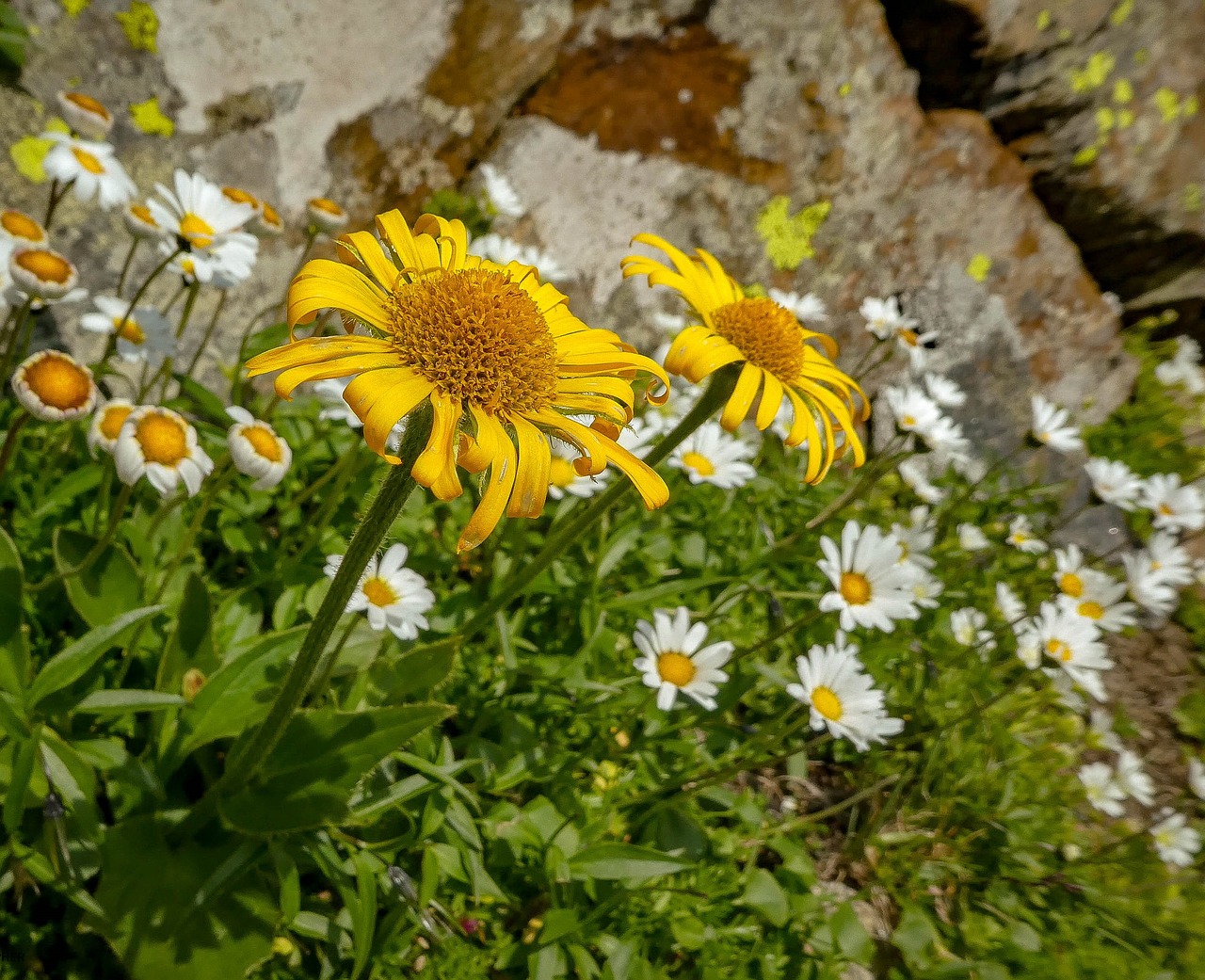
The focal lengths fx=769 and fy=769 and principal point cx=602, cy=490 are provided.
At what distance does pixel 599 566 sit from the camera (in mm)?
2418

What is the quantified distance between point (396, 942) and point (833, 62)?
12.8 feet

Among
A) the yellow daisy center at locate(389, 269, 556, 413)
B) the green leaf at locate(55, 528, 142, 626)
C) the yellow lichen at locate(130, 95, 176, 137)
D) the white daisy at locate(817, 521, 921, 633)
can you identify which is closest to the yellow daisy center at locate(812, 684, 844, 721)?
the white daisy at locate(817, 521, 921, 633)

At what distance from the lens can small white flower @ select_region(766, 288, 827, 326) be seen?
9.09 ft

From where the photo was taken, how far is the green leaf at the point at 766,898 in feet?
6.95

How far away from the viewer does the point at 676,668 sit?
2.04 metres

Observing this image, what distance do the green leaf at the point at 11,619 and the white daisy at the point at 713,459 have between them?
1760 millimetres

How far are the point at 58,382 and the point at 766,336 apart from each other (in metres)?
1.43

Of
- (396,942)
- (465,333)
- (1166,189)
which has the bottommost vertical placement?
(396,942)

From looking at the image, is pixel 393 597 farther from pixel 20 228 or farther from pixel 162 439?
pixel 20 228

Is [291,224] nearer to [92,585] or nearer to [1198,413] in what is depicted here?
[92,585]

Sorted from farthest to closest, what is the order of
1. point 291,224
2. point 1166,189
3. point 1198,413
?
point 1198,413 < point 1166,189 < point 291,224

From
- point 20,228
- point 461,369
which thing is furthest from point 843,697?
point 20,228

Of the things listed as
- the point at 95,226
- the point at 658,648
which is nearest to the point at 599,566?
the point at 658,648

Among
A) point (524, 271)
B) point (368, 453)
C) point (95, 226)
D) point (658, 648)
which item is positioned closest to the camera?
point (524, 271)
